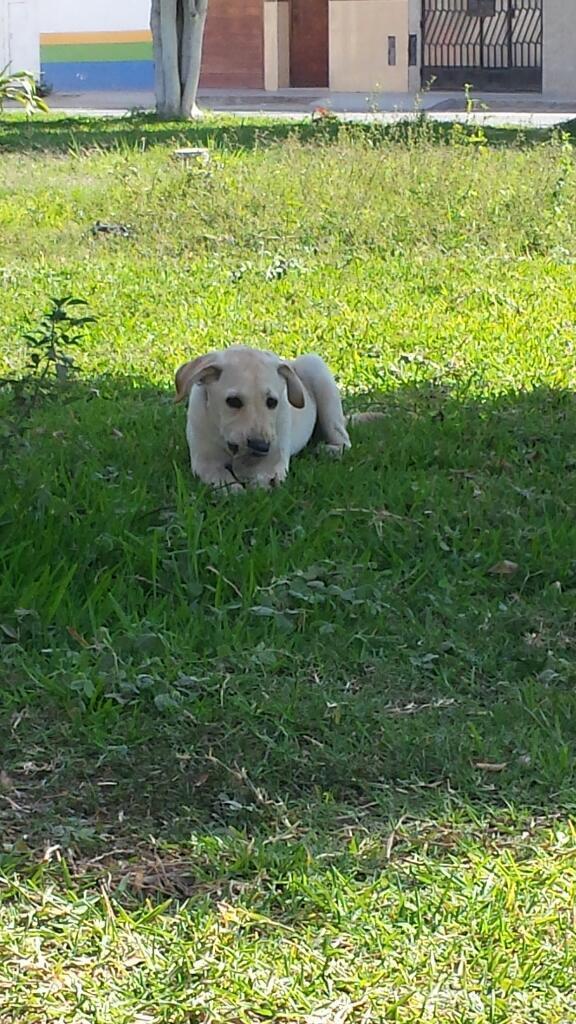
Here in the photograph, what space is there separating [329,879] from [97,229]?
8925 mm

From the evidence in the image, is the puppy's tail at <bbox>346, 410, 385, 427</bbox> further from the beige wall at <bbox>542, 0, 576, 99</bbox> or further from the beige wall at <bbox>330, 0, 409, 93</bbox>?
the beige wall at <bbox>330, 0, 409, 93</bbox>

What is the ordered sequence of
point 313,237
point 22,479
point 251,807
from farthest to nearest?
point 313,237
point 22,479
point 251,807

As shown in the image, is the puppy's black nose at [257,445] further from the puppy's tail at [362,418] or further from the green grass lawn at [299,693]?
the puppy's tail at [362,418]

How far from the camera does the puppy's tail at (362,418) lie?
21.5 feet

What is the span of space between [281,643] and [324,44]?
31.6m

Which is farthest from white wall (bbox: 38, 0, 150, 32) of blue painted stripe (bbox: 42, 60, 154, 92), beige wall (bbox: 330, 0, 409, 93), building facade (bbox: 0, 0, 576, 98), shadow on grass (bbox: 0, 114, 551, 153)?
shadow on grass (bbox: 0, 114, 551, 153)

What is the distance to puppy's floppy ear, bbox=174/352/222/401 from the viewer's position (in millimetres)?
5605

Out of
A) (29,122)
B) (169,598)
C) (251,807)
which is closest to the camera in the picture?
(251,807)

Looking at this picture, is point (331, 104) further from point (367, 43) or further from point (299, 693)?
point (299, 693)

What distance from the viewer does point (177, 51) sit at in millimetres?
21984

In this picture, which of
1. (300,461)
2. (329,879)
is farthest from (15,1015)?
(300,461)

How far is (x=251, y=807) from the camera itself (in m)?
3.53

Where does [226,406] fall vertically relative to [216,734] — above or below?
above

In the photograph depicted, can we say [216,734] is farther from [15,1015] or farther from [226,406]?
[226,406]
